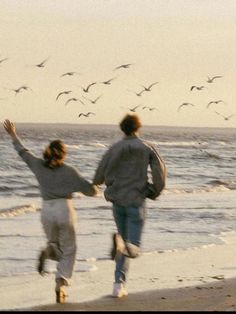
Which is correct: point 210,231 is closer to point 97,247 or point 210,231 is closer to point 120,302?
point 97,247

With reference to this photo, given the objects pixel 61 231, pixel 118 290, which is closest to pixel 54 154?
pixel 61 231

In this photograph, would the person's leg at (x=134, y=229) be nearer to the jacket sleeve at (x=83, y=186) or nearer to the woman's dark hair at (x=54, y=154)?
the jacket sleeve at (x=83, y=186)

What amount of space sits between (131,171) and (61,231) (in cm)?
80

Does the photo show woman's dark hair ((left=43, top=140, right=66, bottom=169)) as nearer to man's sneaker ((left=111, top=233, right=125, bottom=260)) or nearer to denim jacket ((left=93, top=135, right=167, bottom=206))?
denim jacket ((left=93, top=135, right=167, bottom=206))

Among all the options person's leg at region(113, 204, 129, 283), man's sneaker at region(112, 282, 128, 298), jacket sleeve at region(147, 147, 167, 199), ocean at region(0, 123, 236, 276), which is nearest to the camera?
jacket sleeve at region(147, 147, 167, 199)

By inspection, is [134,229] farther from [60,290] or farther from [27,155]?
[27,155]

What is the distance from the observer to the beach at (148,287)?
793 centimetres

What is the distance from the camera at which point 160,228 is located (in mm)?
15391

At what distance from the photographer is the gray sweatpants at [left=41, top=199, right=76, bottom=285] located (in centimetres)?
785

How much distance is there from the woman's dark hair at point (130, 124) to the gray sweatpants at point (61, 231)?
31.5 inches

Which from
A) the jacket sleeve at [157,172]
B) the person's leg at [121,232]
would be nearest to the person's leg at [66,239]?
the person's leg at [121,232]

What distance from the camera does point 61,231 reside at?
7914 millimetres

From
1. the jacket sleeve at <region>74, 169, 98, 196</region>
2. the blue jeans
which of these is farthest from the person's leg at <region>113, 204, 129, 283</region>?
the jacket sleeve at <region>74, 169, 98, 196</region>

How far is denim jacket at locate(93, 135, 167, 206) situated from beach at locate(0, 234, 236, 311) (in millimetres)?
914
